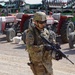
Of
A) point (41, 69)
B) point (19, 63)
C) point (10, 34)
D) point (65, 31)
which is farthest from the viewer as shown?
point (10, 34)

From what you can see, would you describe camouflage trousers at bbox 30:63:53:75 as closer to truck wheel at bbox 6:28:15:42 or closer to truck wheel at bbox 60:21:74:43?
truck wheel at bbox 60:21:74:43

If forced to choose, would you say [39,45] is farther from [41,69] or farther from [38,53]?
[41,69]

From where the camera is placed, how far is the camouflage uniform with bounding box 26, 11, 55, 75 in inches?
163

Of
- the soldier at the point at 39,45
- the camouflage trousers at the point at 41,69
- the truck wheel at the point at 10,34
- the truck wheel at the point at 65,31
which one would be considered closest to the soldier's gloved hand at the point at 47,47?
the soldier at the point at 39,45

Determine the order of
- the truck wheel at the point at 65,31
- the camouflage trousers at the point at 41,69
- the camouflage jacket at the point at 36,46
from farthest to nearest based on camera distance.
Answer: the truck wheel at the point at 65,31
the camouflage trousers at the point at 41,69
the camouflage jacket at the point at 36,46

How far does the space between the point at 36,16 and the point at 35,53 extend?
511 mm

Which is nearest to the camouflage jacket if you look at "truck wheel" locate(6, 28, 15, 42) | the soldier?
the soldier

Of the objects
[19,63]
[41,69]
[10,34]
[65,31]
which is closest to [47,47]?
[41,69]

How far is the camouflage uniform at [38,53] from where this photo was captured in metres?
4.13

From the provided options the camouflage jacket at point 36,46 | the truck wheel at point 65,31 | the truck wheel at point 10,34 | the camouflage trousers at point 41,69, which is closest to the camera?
the camouflage jacket at point 36,46

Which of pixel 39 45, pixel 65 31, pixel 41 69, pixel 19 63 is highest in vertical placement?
pixel 39 45

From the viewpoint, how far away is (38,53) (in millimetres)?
4141

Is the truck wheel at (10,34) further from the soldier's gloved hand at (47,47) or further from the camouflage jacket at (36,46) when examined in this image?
the soldier's gloved hand at (47,47)

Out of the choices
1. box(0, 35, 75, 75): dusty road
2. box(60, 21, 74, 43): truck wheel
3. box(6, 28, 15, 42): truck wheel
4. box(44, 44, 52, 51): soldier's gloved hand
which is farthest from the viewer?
box(6, 28, 15, 42): truck wheel
